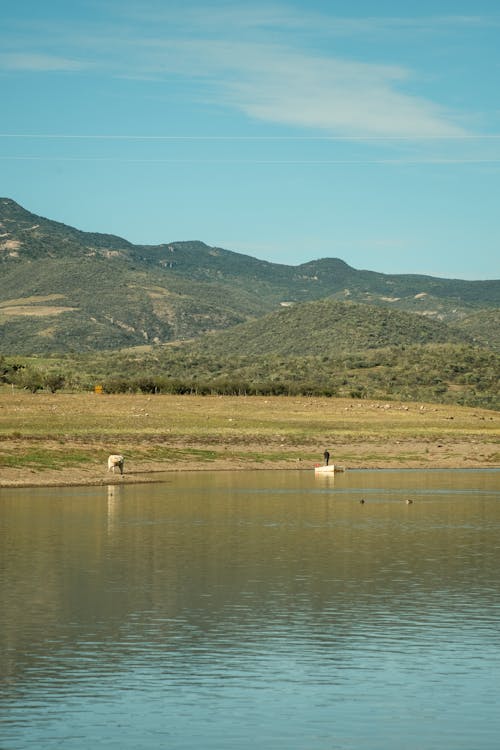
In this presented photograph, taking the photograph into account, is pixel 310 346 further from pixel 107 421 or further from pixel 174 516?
pixel 174 516

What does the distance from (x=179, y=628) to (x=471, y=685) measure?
4.89 meters

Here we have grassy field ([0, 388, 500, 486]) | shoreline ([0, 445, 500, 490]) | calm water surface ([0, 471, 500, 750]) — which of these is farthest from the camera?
grassy field ([0, 388, 500, 486])

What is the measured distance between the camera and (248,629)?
17984 millimetres

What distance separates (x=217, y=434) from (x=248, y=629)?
42051mm

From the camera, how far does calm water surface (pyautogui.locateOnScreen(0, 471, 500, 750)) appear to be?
42.5 ft

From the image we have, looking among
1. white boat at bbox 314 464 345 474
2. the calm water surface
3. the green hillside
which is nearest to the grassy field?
white boat at bbox 314 464 345 474

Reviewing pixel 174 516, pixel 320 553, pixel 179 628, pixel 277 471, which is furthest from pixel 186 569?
pixel 277 471

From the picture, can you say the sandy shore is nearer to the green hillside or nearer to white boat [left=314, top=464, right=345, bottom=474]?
white boat [left=314, top=464, right=345, bottom=474]

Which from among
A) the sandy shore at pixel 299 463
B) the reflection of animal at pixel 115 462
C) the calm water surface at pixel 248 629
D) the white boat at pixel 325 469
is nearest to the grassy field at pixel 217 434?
the sandy shore at pixel 299 463

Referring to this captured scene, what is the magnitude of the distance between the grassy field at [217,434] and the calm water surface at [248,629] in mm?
13883

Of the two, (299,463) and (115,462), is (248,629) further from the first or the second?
(299,463)

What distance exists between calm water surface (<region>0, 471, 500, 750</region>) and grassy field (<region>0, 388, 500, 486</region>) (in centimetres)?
1388

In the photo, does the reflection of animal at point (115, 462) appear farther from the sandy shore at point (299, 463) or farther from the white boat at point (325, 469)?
the white boat at point (325, 469)

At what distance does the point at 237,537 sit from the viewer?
29.2 m
